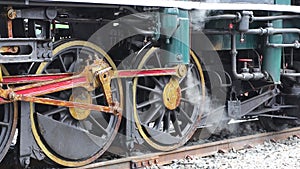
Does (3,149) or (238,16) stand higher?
(238,16)

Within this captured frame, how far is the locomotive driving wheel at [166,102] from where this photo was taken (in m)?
5.46

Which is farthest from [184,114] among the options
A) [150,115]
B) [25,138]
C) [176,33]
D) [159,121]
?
[25,138]

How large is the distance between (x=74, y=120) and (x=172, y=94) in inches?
46.8

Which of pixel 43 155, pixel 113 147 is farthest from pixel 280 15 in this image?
pixel 43 155

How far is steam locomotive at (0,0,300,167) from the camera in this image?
441cm

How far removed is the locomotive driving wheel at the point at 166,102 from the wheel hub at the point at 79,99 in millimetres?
580

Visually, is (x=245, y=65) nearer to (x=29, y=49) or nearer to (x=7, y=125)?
(x=29, y=49)

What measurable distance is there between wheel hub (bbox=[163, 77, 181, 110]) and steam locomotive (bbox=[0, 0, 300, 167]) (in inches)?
0.5

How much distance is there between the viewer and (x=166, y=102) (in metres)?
5.51

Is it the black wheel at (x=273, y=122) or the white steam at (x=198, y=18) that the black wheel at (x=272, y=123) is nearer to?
the black wheel at (x=273, y=122)

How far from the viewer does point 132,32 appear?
516cm

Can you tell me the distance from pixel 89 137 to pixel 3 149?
89 cm

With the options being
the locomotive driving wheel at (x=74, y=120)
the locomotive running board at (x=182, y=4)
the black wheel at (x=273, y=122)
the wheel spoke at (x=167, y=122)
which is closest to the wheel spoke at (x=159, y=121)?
the wheel spoke at (x=167, y=122)

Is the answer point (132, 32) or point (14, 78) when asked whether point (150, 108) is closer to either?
point (132, 32)
